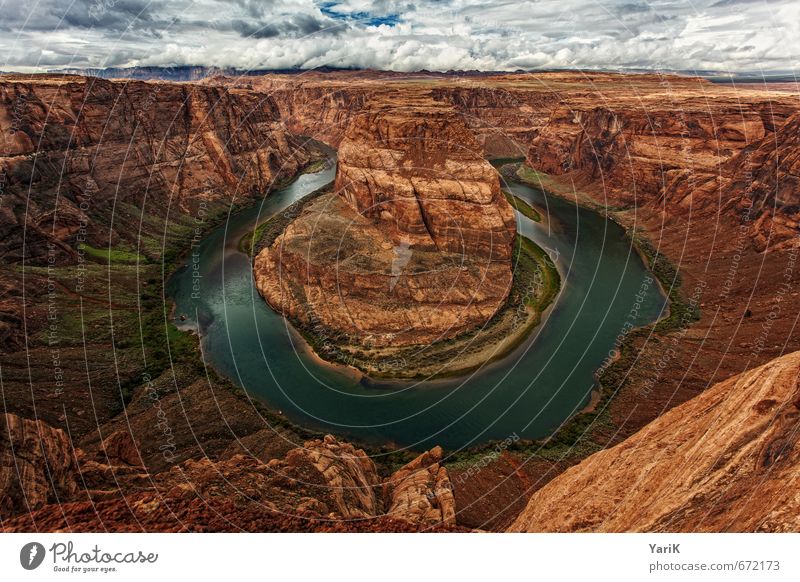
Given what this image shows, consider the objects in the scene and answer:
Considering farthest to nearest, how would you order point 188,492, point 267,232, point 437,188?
point 267,232 < point 437,188 < point 188,492

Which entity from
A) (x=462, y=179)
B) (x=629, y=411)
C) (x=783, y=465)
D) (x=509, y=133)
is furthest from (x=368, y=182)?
(x=509, y=133)

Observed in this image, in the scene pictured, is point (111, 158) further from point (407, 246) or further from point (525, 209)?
point (525, 209)

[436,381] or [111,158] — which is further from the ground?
[111,158]

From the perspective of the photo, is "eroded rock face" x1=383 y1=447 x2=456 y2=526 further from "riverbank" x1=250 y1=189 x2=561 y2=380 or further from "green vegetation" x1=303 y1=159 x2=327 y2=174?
"green vegetation" x1=303 y1=159 x2=327 y2=174

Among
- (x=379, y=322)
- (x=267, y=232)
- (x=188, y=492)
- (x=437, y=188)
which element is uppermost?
(x=437, y=188)

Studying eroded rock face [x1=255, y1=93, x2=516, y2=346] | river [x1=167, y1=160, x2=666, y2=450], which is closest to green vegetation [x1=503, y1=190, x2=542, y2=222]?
river [x1=167, y1=160, x2=666, y2=450]
